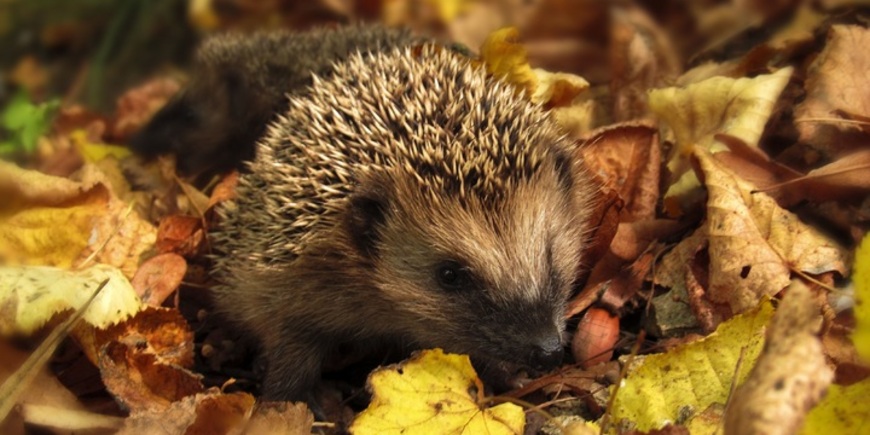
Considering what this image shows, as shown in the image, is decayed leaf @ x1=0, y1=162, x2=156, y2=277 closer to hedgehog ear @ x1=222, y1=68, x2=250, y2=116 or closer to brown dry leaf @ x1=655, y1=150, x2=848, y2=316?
hedgehog ear @ x1=222, y1=68, x2=250, y2=116

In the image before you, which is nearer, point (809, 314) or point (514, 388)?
point (809, 314)

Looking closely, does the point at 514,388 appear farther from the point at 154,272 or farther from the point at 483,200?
the point at 154,272

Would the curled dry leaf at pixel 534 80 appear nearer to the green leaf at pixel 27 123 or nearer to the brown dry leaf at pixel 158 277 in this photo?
the brown dry leaf at pixel 158 277

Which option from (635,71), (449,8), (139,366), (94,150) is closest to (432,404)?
(139,366)

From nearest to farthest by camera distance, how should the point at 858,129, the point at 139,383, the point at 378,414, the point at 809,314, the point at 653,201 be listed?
the point at 809,314 < the point at 378,414 < the point at 139,383 < the point at 858,129 < the point at 653,201

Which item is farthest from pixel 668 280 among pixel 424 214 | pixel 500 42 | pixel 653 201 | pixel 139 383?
pixel 139 383

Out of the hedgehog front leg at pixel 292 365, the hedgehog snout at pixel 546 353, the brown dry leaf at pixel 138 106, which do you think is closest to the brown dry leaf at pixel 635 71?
the hedgehog snout at pixel 546 353

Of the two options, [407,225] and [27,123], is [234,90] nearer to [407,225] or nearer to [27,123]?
[27,123]

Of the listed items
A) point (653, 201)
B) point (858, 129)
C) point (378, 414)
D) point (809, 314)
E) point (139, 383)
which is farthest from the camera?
point (653, 201)
